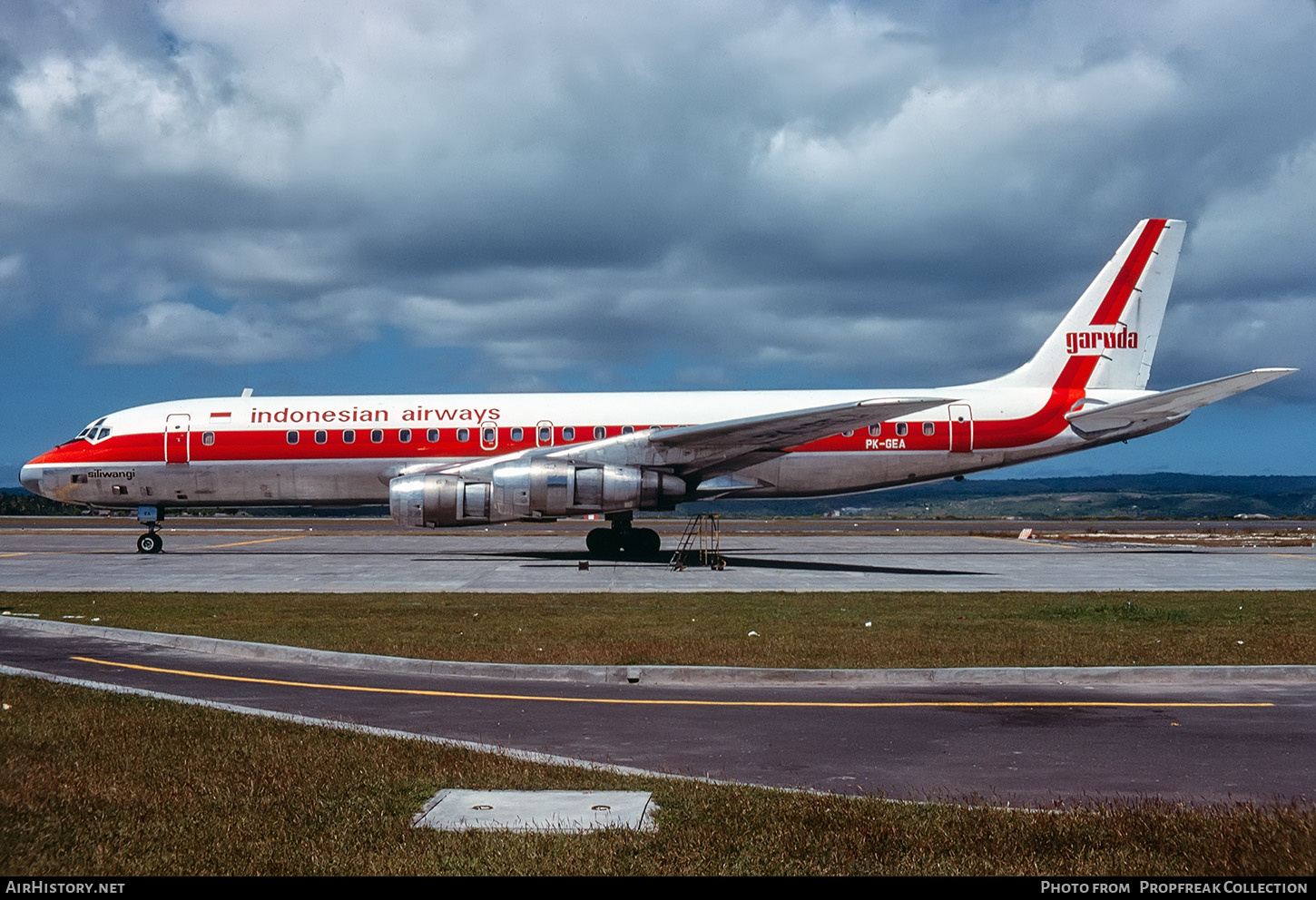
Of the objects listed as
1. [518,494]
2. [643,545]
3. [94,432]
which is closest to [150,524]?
[94,432]

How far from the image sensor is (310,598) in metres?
17.8

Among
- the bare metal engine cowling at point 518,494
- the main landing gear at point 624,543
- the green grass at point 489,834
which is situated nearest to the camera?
the green grass at point 489,834

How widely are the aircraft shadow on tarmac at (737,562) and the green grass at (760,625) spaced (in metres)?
6.39

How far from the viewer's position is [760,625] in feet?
46.2

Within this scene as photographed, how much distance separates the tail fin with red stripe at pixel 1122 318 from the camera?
29906 mm

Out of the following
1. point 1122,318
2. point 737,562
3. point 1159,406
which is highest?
point 1122,318

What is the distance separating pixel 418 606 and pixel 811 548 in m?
19.5

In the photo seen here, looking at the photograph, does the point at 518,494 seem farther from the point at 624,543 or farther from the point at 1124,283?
the point at 1124,283

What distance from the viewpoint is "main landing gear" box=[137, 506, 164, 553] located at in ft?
101

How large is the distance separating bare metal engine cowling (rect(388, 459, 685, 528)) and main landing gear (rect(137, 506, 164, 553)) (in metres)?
9.06

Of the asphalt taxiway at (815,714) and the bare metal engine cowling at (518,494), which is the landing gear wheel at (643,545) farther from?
the asphalt taxiway at (815,714)

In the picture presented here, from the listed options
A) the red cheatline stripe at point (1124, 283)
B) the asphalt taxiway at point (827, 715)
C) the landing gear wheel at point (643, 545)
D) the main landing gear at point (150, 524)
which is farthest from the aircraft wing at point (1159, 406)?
the main landing gear at point (150, 524)

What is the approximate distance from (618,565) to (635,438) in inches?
126
